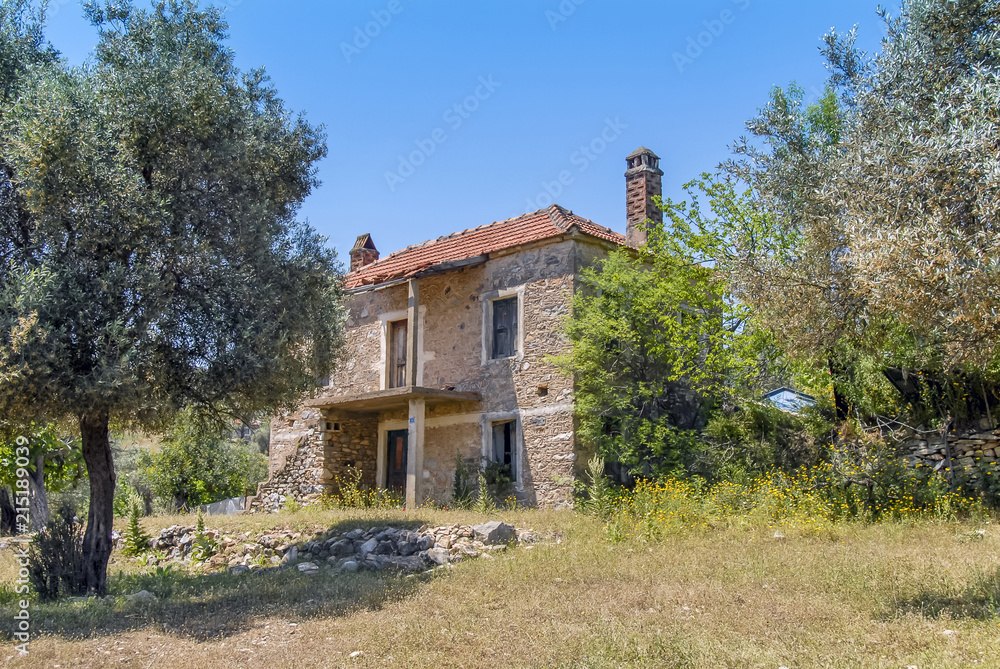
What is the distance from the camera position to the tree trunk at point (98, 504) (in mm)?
9531

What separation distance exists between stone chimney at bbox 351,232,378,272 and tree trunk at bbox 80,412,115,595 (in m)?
12.2

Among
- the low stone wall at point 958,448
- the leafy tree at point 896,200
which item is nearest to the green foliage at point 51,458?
the leafy tree at point 896,200

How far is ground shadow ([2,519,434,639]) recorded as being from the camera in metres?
7.81

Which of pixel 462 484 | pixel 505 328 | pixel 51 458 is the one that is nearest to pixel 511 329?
pixel 505 328

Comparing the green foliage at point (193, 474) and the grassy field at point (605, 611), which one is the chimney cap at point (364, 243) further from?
the grassy field at point (605, 611)

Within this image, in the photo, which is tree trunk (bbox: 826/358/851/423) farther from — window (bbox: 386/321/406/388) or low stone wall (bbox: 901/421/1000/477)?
window (bbox: 386/321/406/388)

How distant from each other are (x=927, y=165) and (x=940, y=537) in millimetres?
5671

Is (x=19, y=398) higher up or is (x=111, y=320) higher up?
(x=111, y=320)

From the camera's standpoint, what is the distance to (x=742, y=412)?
Answer: 15.4 metres

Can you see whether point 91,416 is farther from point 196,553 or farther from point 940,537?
point 940,537

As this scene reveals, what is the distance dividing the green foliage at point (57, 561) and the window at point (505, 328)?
31.2 feet

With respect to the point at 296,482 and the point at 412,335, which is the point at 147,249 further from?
the point at 296,482

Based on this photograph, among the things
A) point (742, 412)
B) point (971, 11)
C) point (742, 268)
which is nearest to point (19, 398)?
point (742, 268)

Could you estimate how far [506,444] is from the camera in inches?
656
